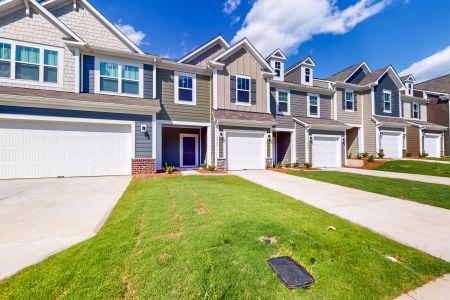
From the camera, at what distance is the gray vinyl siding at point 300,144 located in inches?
582

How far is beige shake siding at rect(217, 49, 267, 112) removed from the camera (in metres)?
Answer: 12.3

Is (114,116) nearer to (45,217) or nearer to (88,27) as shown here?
(88,27)

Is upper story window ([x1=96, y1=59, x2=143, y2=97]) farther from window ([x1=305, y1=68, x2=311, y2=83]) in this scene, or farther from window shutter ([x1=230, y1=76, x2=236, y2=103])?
window ([x1=305, y1=68, x2=311, y2=83])

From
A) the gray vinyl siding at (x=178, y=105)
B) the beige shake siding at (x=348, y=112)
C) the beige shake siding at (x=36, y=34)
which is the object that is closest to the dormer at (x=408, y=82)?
the beige shake siding at (x=348, y=112)

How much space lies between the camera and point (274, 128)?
1427 centimetres

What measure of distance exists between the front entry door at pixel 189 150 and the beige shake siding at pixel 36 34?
21.7 ft

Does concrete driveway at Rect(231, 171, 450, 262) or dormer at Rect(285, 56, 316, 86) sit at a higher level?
dormer at Rect(285, 56, 316, 86)

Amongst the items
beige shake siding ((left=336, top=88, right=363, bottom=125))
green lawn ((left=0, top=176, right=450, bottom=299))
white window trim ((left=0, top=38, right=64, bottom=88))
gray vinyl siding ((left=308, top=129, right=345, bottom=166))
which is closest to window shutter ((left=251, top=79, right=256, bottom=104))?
gray vinyl siding ((left=308, top=129, right=345, bottom=166))

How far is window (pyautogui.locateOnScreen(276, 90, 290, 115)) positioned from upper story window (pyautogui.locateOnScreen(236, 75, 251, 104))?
3.12m

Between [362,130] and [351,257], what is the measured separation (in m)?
17.9

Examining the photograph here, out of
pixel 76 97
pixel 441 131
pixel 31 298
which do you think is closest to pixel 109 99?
pixel 76 97

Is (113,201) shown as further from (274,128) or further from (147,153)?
(274,128)

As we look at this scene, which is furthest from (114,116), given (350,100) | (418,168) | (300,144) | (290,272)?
(350,100)

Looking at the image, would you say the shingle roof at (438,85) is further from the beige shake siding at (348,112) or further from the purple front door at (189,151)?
the purple front door at (189,151)
